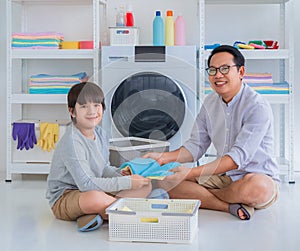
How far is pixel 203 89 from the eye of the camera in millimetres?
3773

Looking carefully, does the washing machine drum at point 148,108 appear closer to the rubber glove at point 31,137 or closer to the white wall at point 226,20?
the rubber glove at point 31,137

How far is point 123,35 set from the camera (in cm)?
392

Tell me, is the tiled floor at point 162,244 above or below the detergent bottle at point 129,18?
below

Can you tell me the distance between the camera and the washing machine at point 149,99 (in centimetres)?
274

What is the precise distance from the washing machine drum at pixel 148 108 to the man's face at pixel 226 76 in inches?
8.0

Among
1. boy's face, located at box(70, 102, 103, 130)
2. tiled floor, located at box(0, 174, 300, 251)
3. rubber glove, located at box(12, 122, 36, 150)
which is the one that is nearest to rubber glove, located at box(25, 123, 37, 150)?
rubber glove, located at box(12, 122, 36, 150)

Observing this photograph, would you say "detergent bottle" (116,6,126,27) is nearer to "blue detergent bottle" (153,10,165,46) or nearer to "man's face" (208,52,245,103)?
"blue detergent bottle" (153,10,165,46)

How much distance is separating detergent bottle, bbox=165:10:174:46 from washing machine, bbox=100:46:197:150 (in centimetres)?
78

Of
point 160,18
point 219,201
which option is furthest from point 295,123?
point 219,201

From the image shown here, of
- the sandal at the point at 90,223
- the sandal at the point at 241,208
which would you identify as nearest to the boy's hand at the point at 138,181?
the sandal at the point at 90,223

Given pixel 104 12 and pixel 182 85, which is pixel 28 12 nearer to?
pixel 104 12

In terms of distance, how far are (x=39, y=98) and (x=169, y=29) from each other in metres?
1.00

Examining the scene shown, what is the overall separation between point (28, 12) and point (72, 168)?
6.99 feet

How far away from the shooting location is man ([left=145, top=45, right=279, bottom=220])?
2750 mm
